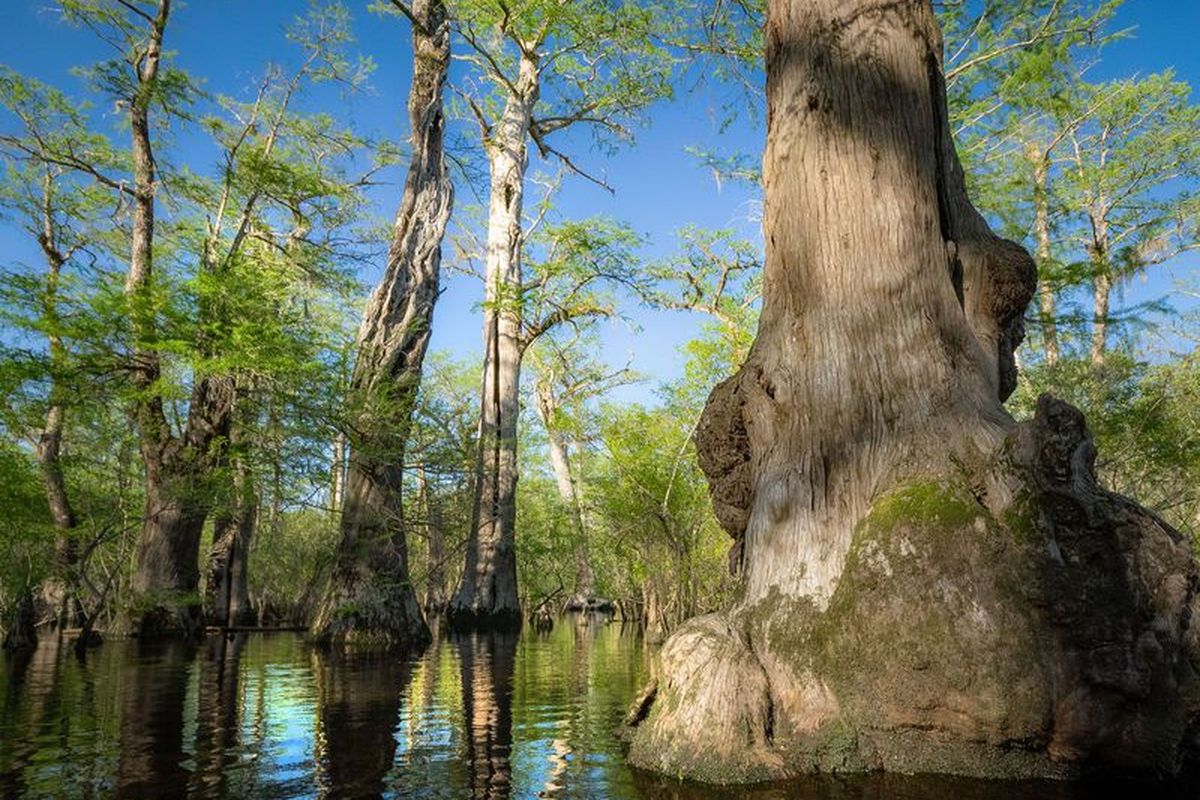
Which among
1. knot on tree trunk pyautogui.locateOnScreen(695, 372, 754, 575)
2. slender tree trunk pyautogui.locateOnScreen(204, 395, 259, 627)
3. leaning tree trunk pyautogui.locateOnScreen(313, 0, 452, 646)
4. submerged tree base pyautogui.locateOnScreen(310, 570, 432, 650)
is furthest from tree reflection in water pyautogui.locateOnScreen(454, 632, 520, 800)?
slender tree trunk pyautogui.locateOnScreen(204, 395, 259, 627)

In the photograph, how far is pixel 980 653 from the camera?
280 cm

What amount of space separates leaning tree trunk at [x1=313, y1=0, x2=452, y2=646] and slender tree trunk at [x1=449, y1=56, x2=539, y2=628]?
246 centimetres

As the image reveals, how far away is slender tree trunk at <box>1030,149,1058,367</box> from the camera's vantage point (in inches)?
478

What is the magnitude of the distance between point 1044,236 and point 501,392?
11268 millimetres

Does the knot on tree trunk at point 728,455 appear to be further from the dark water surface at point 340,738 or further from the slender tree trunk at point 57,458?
the slender tree trunk at point 57,458

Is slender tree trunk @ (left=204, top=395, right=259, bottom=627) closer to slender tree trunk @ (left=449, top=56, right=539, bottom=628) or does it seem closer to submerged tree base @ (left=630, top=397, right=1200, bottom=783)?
slender tree trunk @ (left=449, top=56, right=539, bottom=628)

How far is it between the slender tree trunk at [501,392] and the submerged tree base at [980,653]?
10.6 metres

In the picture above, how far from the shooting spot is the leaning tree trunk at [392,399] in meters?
9.95

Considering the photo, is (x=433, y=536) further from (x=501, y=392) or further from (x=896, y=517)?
(x=896, y=517)

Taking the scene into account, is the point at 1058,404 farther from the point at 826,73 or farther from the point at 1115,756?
the point at 826,73

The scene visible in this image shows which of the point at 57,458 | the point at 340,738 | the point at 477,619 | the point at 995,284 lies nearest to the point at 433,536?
the point at 477,619

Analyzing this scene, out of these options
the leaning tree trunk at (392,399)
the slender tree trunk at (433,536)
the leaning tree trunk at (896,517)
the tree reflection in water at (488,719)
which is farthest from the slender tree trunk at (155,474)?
the leaning tree trunk at (896,517)

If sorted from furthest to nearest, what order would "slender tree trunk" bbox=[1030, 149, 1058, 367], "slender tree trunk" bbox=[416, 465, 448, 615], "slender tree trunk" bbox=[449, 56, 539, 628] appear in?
1. "slender tree trunk" bbox=[449, 56, 539, 628]
2. "slender tree trunk" bbox=[1030, 149, 1058, 367]
3. "slender tree trunk" bbox=[416, 465, 448, 615]

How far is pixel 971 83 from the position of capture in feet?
37.9
